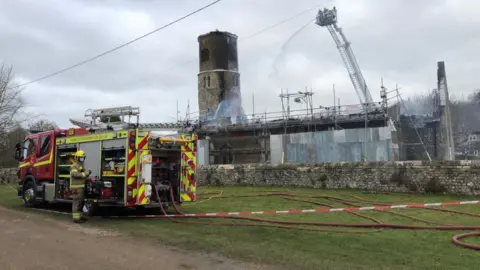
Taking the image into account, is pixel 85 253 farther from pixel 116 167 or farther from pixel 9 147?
pixel 9 147

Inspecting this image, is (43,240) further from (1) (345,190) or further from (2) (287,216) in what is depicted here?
(1) (345,190)

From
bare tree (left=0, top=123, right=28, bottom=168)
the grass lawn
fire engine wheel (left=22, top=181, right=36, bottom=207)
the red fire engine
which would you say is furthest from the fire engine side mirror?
bare tree (left=0, top=123, right=28, bottom=168)

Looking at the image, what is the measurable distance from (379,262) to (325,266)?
88 centimetres

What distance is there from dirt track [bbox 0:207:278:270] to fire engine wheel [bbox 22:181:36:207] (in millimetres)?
3873

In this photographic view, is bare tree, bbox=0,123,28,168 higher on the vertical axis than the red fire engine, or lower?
higher

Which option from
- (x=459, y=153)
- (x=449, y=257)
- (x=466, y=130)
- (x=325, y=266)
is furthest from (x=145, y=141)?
(x=466, y=130)

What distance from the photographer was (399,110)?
34281mm

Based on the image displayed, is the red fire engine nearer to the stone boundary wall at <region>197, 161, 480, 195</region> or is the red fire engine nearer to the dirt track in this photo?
the dirt track

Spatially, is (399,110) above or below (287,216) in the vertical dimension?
above

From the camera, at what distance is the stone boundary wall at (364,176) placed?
16.2 metres

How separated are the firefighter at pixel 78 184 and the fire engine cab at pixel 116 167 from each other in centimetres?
29

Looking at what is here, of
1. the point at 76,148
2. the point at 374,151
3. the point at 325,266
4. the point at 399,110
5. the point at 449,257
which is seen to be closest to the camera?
the point at 325,266

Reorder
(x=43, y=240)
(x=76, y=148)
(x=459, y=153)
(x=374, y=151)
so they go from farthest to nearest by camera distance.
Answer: (x=459, y=153) < (x=374, y=151) < (x=76, y=148) < (x=43, y=240)

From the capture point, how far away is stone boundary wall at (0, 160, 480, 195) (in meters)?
16.2
